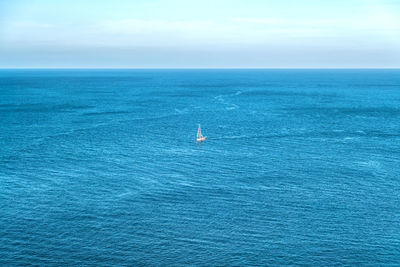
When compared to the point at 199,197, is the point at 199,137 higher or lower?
higher

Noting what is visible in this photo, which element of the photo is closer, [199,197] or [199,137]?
[199,197]

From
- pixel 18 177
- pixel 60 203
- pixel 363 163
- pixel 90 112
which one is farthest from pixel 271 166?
pixel 90 112

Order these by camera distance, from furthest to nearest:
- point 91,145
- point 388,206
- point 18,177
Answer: point 91,145, point 18,177, point 388,206

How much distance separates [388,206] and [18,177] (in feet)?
264

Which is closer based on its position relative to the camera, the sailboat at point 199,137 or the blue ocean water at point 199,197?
the blue ocean water at point 199,197

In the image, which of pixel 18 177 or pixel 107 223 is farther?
pixel 18 177

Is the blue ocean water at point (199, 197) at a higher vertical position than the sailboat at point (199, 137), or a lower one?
lower

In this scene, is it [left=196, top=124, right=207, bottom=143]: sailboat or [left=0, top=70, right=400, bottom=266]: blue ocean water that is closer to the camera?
[left=0, top=70, right=400, bottom=266]: blue ocean water

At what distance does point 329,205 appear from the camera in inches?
3361

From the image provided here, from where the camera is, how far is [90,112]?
651 feet

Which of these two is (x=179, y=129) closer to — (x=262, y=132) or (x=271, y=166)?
(x=262, y=132)

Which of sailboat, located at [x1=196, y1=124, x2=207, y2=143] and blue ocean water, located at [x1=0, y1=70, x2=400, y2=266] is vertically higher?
sailboat, located at [x1=196, y1=124, x2=207, y2=143]

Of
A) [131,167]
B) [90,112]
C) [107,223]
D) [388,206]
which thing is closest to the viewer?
[107,223]

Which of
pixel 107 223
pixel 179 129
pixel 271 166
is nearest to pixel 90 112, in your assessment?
pixel 179 129
